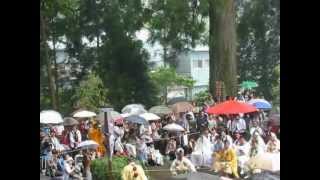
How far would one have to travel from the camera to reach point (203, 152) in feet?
7.32

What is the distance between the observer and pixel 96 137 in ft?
7.37

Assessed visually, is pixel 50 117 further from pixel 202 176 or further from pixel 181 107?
pixel 202 176

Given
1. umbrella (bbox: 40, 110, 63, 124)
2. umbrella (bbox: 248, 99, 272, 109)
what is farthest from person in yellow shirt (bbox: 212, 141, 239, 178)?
umbrella (bbox: 40, 110, 63, 124)

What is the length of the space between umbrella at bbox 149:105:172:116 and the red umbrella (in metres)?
0.19

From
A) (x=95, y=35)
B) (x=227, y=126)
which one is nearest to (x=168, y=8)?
(x=95, y=35)

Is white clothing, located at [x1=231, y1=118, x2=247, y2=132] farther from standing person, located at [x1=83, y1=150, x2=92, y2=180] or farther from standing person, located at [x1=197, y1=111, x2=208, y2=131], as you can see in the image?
standing person, located at [x1=83, y1=150, x2=92, y2=180]

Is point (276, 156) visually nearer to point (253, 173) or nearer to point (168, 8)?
point (253, 173)

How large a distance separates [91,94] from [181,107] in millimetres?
415

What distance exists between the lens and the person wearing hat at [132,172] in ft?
7.31

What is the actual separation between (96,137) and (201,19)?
2.36 ft

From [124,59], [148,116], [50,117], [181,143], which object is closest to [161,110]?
[148,116]
